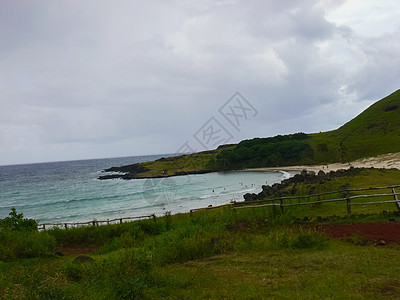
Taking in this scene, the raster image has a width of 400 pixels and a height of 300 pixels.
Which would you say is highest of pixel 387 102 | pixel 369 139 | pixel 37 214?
pixel 387 102

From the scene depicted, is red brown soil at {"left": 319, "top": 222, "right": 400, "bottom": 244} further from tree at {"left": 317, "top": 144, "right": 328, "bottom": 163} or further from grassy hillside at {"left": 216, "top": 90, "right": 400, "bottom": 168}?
tree at {"left": 317, "top": 144, "right": 328, "bottom": 163}

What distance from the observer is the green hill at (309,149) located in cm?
8200

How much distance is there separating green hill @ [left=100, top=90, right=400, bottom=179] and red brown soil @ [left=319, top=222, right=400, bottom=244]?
229 feet

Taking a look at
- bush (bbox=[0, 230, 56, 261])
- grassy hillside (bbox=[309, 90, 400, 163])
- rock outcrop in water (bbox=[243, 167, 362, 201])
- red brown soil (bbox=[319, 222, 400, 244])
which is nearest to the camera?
red brown soil (bbox=[319, 222, 400, 244])

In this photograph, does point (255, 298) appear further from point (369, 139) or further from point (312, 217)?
point (369, 139)

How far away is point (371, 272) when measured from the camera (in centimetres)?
764

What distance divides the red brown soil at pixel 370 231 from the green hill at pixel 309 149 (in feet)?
229

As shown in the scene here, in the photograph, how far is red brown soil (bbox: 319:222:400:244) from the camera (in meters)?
10.5

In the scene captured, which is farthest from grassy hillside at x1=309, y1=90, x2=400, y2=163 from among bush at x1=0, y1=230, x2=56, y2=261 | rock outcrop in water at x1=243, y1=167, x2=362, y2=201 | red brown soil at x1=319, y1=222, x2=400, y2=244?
bush at x1=0, y1=230, x2=56, y2=261

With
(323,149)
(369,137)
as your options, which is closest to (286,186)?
(323,149)

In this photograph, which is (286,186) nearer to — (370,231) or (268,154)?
(370,231)

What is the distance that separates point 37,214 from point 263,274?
42.9 meters

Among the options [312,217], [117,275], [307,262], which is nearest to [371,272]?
[307,262]

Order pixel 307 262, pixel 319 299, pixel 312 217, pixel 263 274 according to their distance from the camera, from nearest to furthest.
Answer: pixel 319 299 < pixel 263 274 < pixel 307 262 < pixel 312 217
